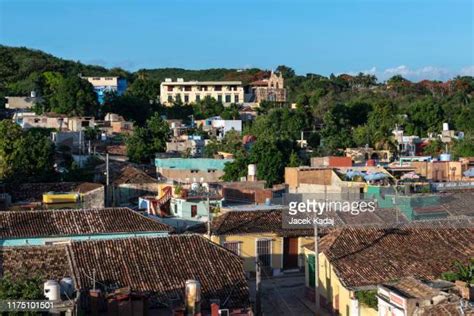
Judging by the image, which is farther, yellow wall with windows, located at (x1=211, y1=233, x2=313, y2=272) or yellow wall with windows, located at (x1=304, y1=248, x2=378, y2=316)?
yellow wall with windows, located at (x1=211, y1=233, x2=313, y2=272)

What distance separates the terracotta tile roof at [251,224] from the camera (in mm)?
23472

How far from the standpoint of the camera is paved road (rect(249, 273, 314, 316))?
20016mm

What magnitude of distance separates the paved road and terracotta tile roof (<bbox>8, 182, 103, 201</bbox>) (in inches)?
389

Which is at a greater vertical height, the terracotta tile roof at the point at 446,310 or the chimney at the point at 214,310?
the terracotta tile roof at the point at 446,310

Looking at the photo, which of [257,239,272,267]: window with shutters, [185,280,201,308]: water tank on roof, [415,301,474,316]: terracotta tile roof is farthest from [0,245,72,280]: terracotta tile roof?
[415,301,474,316]: terracotta tile roof

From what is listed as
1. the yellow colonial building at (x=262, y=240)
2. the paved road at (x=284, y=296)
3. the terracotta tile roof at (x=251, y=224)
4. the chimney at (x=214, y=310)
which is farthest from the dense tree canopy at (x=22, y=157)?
the chimney at (x=214, y=310)

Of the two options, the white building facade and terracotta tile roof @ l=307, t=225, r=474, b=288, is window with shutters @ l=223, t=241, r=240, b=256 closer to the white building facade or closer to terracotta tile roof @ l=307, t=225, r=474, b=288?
terracotta tile roof @ l=307, t=225, r=474, b=288

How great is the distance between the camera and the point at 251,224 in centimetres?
2395

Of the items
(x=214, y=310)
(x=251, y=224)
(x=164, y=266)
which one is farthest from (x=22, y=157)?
(x=214, y=310)

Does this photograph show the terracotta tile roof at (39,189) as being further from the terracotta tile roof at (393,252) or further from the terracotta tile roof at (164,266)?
the terracotta tile roof at (393,252)

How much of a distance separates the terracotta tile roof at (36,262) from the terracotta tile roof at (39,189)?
10.1m

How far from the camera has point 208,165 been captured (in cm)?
4012

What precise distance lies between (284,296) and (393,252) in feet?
10.7
